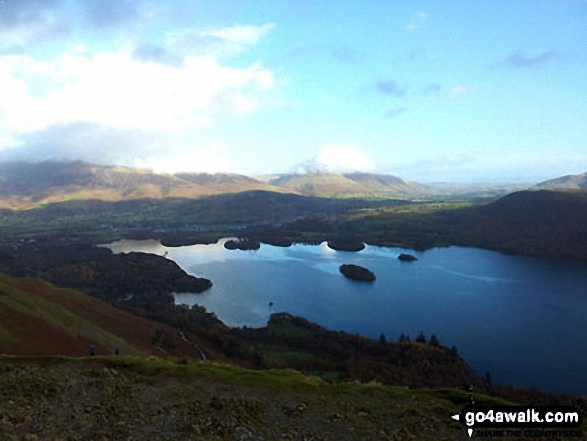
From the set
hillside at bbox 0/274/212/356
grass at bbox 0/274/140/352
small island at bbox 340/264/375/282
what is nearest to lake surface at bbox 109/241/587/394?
small island at bbox 340/264/375/282

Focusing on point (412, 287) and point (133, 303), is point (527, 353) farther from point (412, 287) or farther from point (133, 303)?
point (133, 303)

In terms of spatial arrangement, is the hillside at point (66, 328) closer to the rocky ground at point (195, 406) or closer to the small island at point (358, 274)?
the rocky ground at point (195, 406)

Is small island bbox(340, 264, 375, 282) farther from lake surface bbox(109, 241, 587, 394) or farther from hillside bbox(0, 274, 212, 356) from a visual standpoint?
hillside bbox(0, 274, 212, 356)

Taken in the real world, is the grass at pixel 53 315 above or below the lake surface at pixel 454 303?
above

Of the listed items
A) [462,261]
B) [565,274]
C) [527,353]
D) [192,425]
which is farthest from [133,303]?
[565,274]

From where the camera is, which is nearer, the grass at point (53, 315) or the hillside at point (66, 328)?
the hillside at point (66, 328)

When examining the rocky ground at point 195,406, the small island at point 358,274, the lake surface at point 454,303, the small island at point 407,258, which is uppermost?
the rocky ground at point 195,406

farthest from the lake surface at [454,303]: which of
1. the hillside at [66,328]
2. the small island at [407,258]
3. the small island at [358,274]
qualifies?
the hillside at [66,328]
